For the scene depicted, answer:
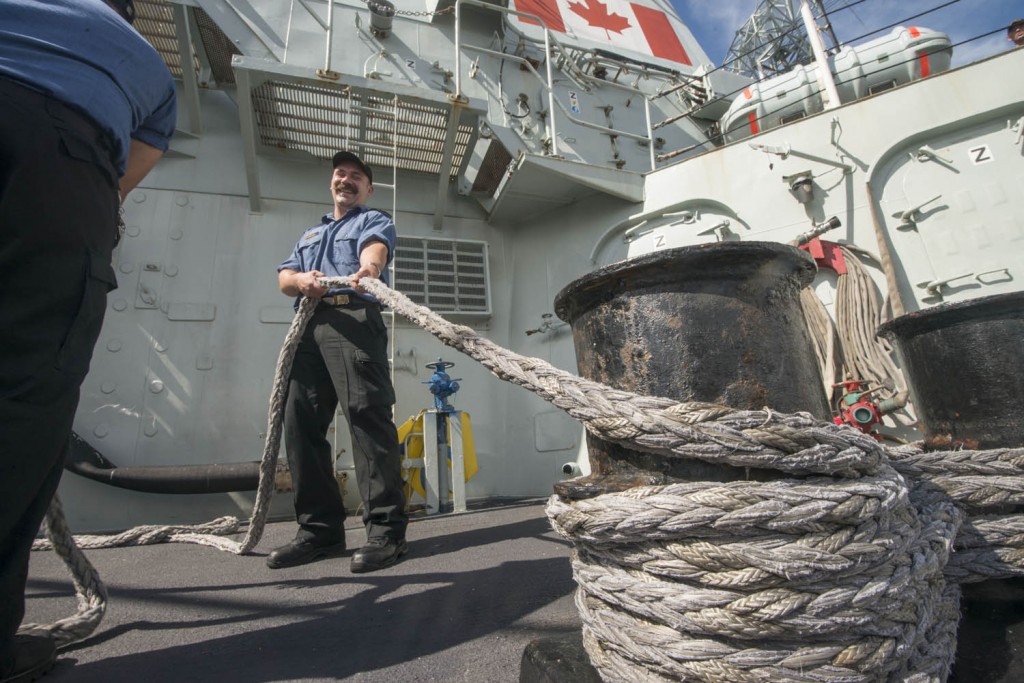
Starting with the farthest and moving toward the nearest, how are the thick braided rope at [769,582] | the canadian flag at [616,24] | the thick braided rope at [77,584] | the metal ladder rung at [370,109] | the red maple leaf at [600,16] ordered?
the red maple leaf at [600,16] → the canadian flag at [616,24] → the metal ladder rung at [370,109] → the thick braided rope at [77,584] → the thick braided rope at [769,582]

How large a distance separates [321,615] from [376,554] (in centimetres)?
40

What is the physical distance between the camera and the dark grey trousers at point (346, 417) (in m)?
1.79

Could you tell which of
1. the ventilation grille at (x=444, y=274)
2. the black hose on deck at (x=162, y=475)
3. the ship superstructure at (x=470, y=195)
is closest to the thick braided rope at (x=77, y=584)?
the black hose on deck at (x=162, y=475)

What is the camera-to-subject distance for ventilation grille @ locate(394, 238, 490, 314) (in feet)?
14.1

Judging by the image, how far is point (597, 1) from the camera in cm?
617

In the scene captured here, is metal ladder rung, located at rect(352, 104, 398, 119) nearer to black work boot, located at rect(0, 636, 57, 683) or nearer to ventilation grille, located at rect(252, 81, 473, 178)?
ventilation grille, located at rect(252, 81, 473, 178)

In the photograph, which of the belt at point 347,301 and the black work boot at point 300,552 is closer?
the black work boot at point 300,552

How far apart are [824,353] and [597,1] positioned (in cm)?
548

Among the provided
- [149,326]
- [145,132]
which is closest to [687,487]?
[145,132]

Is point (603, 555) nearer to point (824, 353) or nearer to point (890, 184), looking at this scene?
point (824, 353)

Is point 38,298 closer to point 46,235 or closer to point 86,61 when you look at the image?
point 46,235

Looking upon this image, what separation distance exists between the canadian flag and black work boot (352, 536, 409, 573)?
5675 millimetres

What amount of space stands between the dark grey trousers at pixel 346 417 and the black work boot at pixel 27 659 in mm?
868

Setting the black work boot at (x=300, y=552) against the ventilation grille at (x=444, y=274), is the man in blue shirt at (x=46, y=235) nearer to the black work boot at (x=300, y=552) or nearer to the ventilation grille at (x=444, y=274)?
the black work boot at (x=300, y=552)
